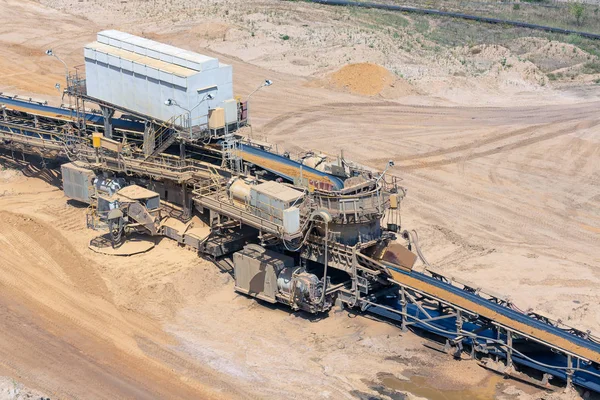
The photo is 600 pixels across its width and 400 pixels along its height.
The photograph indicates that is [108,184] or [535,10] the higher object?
[108,184]

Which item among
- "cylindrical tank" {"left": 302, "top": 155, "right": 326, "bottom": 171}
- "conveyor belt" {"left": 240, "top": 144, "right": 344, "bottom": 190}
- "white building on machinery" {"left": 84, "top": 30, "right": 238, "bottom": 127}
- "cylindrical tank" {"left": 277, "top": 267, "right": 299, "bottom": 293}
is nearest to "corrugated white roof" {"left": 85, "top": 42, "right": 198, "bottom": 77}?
"white building on machinery" {"left": 84, "top": 30, "right": 238, "bottom": 127}

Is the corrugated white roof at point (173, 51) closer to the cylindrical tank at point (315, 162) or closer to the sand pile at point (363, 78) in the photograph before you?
the cylindrical tank at point (315, 162)

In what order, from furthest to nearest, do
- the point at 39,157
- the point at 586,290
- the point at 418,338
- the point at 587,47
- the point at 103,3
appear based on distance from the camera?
the point at 103,3 < the point at 587,47 < the point at 39,157 < the point at 586,290 < the point at 418,338

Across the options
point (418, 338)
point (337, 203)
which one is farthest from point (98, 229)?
point (418, 338)

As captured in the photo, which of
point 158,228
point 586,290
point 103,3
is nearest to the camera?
point 586,290

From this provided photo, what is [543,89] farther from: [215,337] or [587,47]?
[215,337]

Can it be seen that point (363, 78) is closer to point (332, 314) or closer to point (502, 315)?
point (332, 314)

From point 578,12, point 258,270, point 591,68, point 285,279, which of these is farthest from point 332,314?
point 578,12
